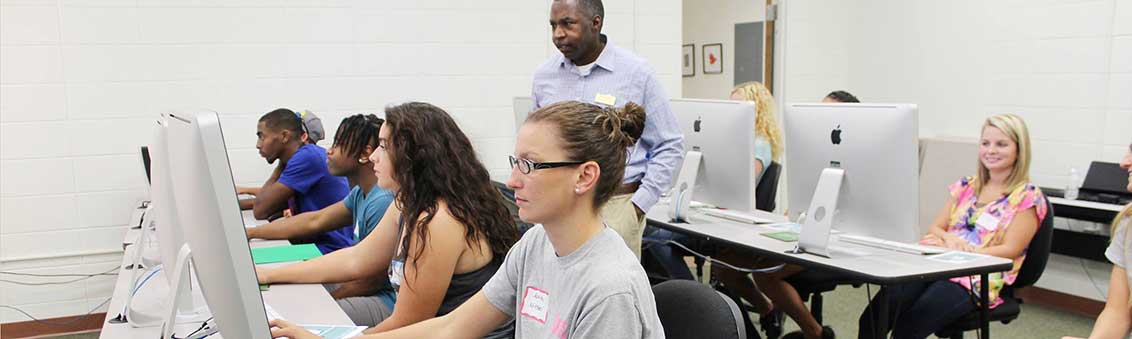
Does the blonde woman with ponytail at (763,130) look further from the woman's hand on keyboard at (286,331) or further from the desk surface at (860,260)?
the woman's hand on keyboard at (286,331)

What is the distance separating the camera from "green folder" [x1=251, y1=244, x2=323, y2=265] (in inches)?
100

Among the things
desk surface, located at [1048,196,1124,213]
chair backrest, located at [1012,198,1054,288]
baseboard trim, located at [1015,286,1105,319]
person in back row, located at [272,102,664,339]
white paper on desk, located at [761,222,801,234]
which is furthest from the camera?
baseboard trim, located at [1015,286,1105,319]

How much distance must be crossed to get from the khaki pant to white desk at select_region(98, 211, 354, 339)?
89 cm

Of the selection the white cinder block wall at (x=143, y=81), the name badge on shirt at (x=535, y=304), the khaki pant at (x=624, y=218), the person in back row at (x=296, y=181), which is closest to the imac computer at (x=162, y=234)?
the name badge on shirt at (x=535, y=304)

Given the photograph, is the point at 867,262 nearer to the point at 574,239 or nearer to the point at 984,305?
the point at 984,305

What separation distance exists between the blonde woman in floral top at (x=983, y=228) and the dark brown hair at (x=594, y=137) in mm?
1413

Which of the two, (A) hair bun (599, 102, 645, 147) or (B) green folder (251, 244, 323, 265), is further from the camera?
(B) green folder (251, 244, 323, 265)

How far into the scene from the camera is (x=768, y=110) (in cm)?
409

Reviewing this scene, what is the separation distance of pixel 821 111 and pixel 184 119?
2001mm

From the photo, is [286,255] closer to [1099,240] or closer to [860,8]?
[1099,240]

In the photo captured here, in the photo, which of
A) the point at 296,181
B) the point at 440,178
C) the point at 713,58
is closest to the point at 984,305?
the point at 440,178

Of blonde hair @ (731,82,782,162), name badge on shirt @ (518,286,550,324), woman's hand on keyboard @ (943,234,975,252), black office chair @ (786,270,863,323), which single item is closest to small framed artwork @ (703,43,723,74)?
blonde hair @ (731,82,782,162)

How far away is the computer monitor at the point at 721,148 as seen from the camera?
9.57ft

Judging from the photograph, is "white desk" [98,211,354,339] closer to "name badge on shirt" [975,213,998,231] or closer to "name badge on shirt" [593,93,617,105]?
"name badge on shirt" [593,93,617,105]
